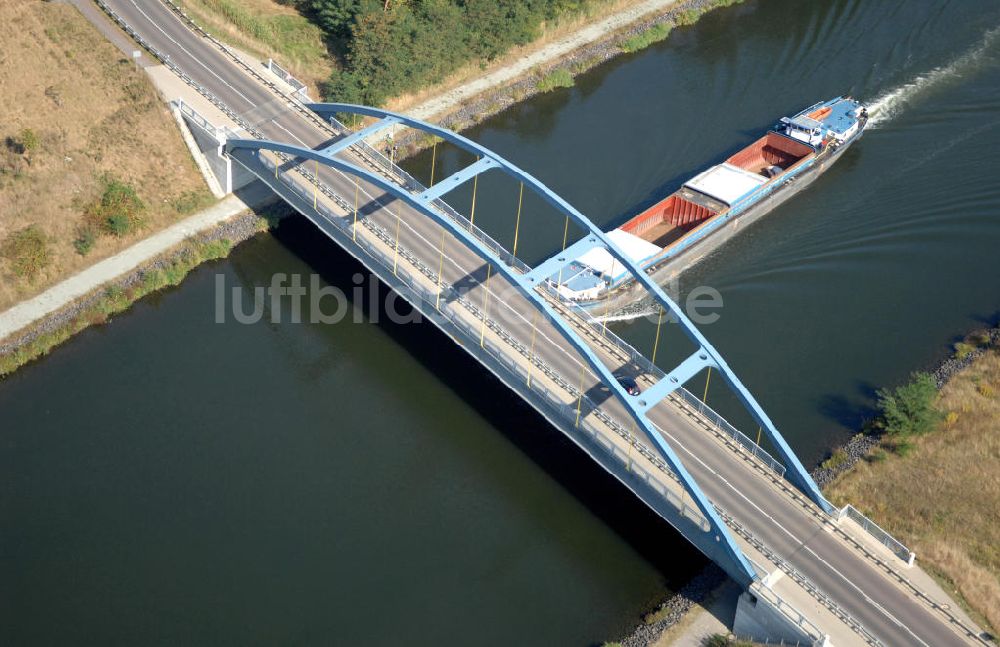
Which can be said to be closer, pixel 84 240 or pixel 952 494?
pixel 952 494

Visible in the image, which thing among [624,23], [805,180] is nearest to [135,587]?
[805,180]

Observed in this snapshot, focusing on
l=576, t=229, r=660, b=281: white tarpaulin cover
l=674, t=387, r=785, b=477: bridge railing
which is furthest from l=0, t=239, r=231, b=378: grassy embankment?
l=674, t=387, r=785, b=477: bridge railing

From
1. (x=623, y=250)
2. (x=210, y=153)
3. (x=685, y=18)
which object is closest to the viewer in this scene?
(x=623, y=250)

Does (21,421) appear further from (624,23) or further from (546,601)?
(624,23)

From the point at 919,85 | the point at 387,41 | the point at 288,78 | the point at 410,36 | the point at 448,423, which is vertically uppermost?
the point at 387,41

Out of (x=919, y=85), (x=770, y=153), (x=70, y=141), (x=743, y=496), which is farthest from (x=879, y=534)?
(x=70, y=141)

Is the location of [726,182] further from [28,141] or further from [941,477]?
[28,141]

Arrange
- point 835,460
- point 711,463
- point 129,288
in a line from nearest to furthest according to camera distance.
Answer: point 711,463, point 835,460, point 129,288
